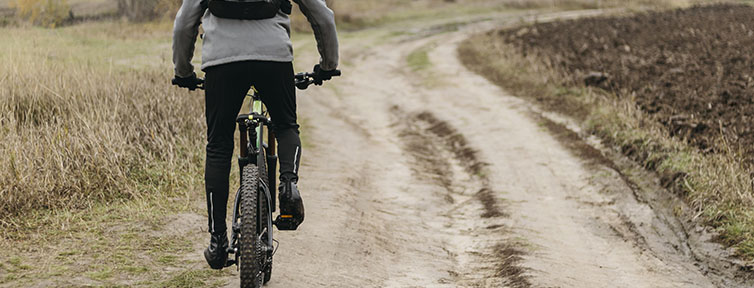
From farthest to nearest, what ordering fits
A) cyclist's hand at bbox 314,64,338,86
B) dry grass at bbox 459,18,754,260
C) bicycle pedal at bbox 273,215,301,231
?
dry grass at bbox 459,18,754,260, cyclist's hand at bbox 314,64,338,86, bicycle pedal at bbox 273,215,301,231

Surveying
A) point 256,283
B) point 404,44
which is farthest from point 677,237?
point 404,44

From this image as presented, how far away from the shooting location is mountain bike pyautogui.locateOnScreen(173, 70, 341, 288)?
4.29 meters

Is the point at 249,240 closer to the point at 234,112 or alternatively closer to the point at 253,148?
the point at 253,148

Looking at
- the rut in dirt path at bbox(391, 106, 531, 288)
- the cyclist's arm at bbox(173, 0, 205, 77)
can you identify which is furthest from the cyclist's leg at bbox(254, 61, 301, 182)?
the rut in dirt path at bbox(391, 106, 531, 288)

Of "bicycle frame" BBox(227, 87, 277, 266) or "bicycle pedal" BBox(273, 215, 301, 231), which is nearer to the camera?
"bicycle frame" BBox(227, 87, 277, 266)

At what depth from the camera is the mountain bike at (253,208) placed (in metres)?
4.29

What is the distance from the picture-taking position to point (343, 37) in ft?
91.0

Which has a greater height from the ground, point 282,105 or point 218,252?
point 282,105

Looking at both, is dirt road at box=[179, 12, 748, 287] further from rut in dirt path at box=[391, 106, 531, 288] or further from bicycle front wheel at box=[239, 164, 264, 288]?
bicycle front wheel at box=[239, 164, 264, 288]

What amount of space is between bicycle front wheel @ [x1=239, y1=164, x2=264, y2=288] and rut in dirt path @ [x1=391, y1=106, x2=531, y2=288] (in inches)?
85.9

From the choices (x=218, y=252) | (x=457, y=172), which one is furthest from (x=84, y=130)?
(x=457, y=172)

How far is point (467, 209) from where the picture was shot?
27.7 ft

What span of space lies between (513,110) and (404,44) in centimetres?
1302

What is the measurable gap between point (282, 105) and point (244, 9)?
2.05 feet
